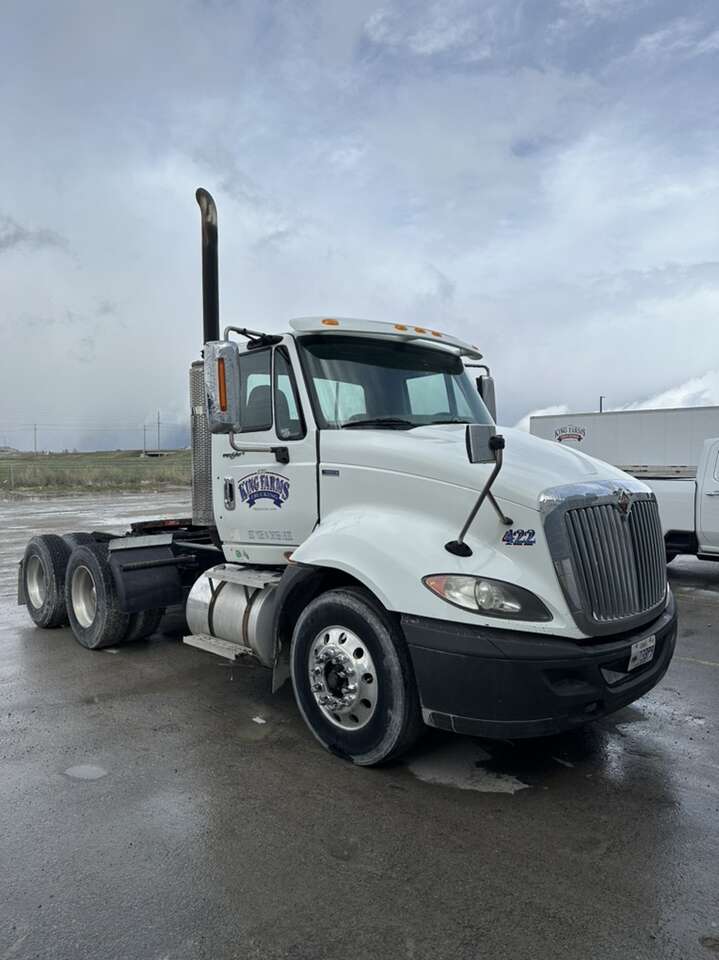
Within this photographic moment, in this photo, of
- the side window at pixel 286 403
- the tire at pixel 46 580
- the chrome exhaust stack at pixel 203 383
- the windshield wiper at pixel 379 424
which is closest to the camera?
the windshield wiper at pixel 379 424

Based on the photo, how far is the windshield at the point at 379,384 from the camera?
4.98 m

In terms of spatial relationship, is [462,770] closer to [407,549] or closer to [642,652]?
[642,652]

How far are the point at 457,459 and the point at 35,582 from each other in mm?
5812

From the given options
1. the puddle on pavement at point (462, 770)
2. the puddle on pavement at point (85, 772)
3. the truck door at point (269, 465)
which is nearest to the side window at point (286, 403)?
the truck door at point (269, 465)

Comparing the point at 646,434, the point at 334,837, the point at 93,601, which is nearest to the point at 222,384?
the point at 334,837

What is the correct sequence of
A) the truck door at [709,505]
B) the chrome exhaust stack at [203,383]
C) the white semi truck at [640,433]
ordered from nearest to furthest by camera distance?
the chrome exhaust stack at [203,383] < the truck door at [709,505] < the white semi truck at [640,433]

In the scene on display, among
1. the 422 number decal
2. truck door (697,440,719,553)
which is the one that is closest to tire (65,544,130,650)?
the 422 number decal

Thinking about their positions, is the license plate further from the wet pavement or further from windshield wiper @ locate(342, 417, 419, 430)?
windshield wiper @ locate(342, 417, 419, 430)

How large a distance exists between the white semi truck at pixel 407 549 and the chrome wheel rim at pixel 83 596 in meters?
1.74

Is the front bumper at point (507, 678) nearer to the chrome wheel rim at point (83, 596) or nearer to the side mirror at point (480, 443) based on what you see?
the side mirror at point (480, 443)

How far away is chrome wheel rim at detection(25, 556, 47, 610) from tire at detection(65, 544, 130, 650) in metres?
0.70

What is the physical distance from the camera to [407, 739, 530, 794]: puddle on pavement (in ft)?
13.1

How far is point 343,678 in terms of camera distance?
4.20m

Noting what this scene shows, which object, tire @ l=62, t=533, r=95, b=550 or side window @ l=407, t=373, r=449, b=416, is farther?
tire @ l=62, t=533, r=95, b=550
